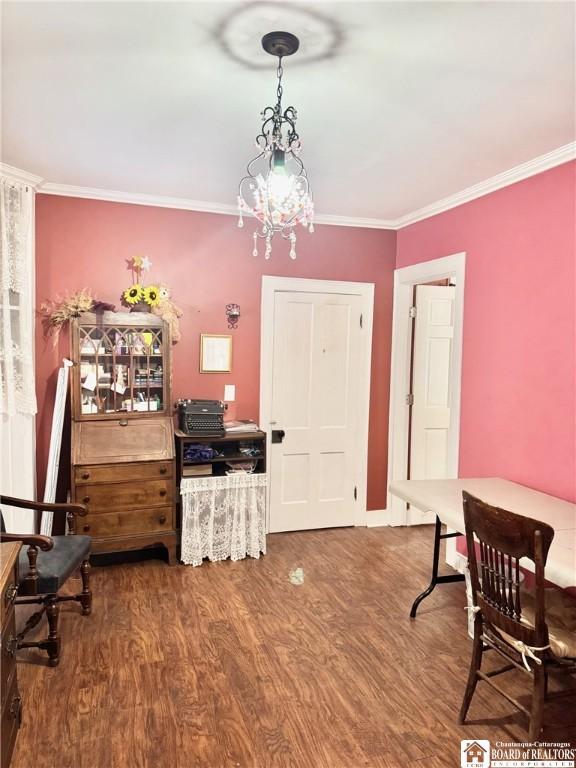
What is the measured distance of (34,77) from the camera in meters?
2.23

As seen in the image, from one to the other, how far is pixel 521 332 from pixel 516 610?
1.77 meters

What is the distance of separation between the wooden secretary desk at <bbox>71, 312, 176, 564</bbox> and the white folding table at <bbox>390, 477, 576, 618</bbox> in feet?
5.52

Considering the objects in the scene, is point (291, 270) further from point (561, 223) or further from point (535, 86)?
point (535, 86)

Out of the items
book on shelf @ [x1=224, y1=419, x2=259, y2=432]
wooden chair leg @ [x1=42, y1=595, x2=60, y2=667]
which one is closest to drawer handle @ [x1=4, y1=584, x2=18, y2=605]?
wooden chair leg @ [x1=42, y1=595, x2=60, y2=667]

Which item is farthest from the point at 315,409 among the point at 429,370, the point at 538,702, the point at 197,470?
the point at 538,702

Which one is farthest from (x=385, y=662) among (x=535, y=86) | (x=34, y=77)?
(x=34, y=77)

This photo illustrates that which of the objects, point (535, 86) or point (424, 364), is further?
point (424, 364)

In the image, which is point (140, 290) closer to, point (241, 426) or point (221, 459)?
point (241, 426)

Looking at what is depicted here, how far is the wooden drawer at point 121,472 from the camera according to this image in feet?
11.8

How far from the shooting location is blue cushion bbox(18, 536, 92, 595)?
2.64 metres

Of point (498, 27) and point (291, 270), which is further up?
point (498, 27)

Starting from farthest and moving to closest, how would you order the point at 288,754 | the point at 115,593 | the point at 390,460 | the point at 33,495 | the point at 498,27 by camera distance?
the point at 390,460 < the point at 33,495 < the point at 115,593 < the point at 288,754 < the point at 498,27

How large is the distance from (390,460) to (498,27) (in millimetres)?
3555

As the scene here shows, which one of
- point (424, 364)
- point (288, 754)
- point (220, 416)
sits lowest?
point (288, 754)
